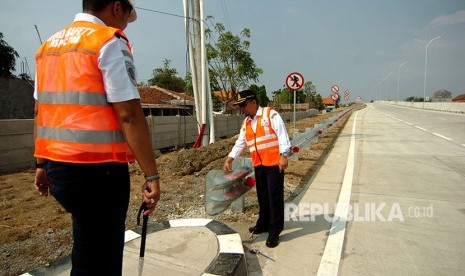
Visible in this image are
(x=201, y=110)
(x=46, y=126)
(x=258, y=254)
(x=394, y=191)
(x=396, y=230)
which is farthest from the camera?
(x=201, y=110)

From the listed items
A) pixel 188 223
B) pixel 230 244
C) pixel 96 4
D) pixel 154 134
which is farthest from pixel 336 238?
pixel 154 134

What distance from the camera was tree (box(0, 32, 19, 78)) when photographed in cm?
2433

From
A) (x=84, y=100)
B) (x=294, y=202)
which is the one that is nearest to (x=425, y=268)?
(x=294, y=202)

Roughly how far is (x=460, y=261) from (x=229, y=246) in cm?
229

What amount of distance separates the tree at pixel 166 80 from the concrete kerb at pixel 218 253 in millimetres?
63088

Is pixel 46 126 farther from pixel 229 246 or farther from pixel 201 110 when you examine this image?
pixel 201 110

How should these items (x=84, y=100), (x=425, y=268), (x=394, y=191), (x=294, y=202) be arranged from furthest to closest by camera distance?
(x=394, y=191) → (x=294, y=202) → (x=425, y=268) → (x=84, y=100)

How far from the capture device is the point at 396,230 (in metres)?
4.28

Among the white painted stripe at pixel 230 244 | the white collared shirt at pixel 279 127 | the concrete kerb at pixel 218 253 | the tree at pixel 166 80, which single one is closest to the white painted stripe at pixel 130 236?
the concrete kerb at pixel 218 253

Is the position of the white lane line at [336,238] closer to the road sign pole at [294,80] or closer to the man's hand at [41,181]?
the man's hand at [41,181]

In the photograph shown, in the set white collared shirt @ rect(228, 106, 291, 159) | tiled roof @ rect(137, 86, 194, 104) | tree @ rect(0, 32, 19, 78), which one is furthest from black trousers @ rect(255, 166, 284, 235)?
tiled roof @ rect(137, 86, 194, 104)

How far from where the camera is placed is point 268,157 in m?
4.09

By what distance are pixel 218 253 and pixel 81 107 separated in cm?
207

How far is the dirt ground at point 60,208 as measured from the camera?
3781 millimetres
